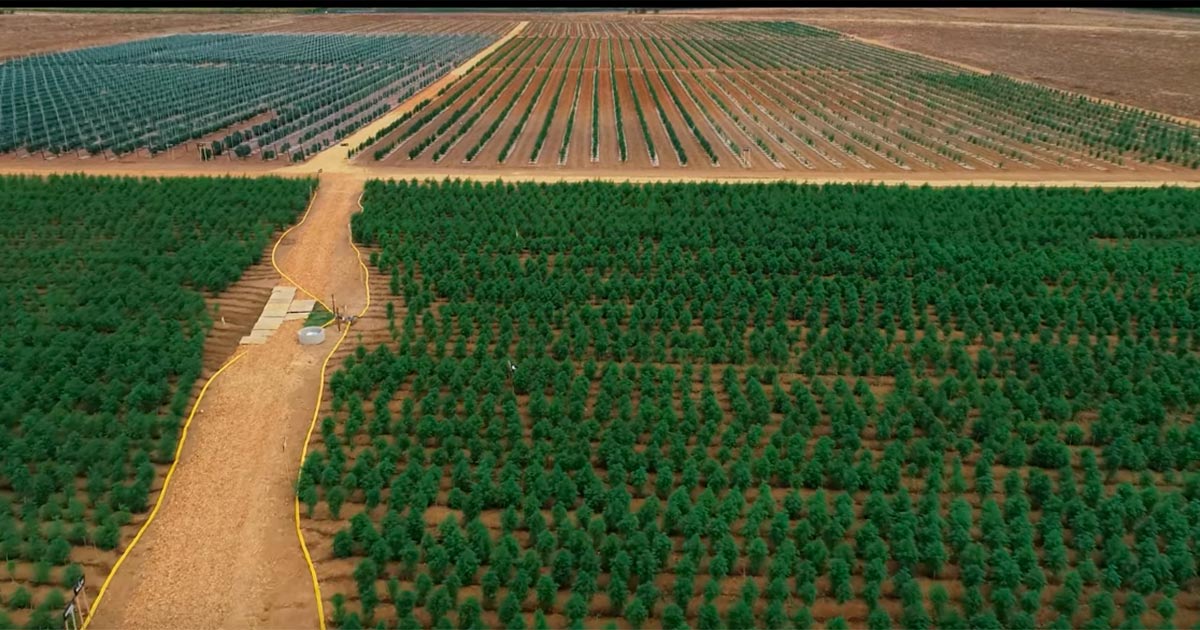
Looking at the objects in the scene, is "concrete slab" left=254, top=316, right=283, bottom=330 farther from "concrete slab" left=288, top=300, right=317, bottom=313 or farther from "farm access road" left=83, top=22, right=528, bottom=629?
"concrete slab" left=288, top=300, right=317, bottom=313

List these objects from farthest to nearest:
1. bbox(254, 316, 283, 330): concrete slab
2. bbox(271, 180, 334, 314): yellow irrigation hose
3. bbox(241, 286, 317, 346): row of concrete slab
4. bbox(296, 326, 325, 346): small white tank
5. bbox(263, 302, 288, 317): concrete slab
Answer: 1. bbox(271, 180, 334, 314): yellow irrigation hose
2. bbox(263, 302, 288, 317): concrete slab
3. bbox(254, 316, 283, 330): concrete slab
4. bbox(241, 286, 317, 346): row of concrete slab
5. bbox(296, 326, 325, 346): small white tank

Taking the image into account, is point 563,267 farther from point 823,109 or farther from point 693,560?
point 823,109

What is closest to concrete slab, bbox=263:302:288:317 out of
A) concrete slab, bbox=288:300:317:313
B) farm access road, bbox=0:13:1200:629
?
concrete slab, bbox=288:300:317:313

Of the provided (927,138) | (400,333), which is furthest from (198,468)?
(927,138)

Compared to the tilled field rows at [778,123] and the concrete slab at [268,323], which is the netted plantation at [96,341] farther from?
the tilled field rows at [778,123]

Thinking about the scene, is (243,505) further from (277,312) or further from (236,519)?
(277,312)

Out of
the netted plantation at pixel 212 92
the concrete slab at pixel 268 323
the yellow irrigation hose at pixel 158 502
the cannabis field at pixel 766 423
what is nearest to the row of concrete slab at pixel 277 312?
the concrete slab at pixel 268 323

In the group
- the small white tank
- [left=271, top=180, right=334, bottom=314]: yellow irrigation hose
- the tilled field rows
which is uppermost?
the tilled field rows
